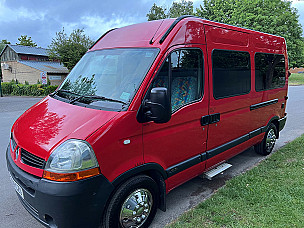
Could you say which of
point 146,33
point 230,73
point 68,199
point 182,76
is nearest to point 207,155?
point 182,76

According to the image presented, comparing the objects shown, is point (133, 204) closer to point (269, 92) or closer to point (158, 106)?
point (158, 106)

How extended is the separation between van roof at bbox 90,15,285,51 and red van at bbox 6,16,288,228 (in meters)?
0.02

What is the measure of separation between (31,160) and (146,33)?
2.01m

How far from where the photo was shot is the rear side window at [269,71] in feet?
15.5

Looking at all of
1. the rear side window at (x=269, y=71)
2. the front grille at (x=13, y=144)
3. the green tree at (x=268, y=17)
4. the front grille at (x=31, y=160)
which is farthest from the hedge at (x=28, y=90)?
the green tree at (x=268, y=17)

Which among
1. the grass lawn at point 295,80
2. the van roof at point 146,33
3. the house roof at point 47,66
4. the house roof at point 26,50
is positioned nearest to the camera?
the van roof at point 146,33

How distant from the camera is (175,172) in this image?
10.3 ft

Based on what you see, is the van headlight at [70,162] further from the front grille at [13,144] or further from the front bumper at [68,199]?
the front grille at [13,144]

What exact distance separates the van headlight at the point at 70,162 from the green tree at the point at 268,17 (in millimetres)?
34153

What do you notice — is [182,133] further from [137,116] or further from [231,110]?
[231,110]

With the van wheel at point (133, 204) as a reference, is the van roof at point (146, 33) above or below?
above

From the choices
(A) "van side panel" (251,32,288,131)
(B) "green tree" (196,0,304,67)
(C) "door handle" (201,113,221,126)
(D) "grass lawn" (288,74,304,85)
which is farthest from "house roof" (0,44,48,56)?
(C) "door handle" (201,113,221,126)

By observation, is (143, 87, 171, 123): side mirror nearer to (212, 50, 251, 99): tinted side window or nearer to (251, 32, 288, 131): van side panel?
(212, 50, 251, 99): tinted side window

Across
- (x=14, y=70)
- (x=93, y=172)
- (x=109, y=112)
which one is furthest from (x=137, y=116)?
(x=14, y=70)
